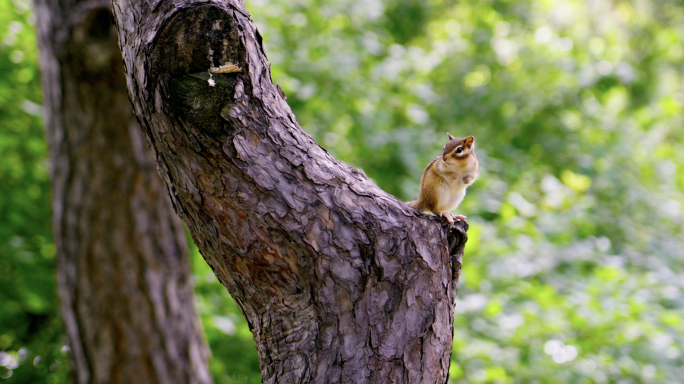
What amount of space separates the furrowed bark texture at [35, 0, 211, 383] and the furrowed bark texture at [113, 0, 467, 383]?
2179mm

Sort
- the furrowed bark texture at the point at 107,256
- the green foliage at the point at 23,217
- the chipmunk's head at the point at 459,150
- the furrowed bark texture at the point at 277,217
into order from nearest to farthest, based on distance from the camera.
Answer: the furrowed bark texture at the point at 277,217 → the chipmunk's head at the point at 459,150 → the furrowed bark texture at the point at 107,256 → the green foliage at the point at 23,217

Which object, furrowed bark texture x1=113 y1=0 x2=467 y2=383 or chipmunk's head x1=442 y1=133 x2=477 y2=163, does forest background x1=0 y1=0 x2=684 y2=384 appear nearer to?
chipmunk's head x1=442 y1=133 x2=477 y2=163

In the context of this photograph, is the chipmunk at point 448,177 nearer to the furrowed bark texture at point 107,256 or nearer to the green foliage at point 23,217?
the furrowed bark texture at point 107,256

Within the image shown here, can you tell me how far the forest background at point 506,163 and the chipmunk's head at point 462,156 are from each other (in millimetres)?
1427

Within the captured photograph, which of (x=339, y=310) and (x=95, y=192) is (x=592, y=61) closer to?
(x=95, y=192)

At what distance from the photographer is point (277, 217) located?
4.87ft

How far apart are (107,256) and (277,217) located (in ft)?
8.15

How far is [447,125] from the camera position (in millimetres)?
6500

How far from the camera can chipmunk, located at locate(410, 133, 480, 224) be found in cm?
212

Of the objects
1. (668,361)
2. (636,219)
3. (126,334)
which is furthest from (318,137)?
(636,219)

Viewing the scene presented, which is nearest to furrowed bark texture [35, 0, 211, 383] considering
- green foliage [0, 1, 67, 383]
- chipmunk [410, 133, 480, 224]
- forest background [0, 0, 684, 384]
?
forest background [0, 0, 684, 384]

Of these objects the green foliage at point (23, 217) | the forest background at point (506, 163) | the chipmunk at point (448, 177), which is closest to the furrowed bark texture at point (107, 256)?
the forest background at point (506, 163)

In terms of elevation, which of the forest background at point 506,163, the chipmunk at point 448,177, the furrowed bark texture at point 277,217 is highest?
the forest background at point 506,163

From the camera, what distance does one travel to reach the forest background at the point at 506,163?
3.60m
